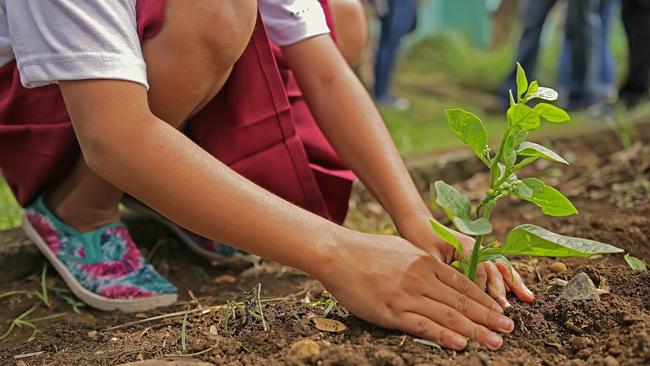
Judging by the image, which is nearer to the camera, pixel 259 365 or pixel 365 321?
pixel 259 365

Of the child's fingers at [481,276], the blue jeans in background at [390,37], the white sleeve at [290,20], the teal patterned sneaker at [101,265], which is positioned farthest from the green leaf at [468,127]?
the blue jeans in background at [390,37]

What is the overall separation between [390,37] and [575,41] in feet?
3.69

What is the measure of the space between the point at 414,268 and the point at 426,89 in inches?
176

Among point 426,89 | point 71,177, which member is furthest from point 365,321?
point 426,89

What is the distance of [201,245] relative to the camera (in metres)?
2.04

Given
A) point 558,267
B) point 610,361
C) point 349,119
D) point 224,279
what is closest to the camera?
point 610,361

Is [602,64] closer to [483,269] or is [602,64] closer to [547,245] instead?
[483,269]

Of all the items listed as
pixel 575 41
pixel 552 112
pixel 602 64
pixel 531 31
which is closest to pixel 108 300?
pixel 552 112

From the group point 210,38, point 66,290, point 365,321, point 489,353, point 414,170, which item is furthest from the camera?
point 414,170

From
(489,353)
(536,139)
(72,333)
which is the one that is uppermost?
(489,353)

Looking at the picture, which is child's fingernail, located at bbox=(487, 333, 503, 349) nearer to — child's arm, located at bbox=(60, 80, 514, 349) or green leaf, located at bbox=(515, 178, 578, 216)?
child's arm, located at bbox=(60, 80, 514, 349)

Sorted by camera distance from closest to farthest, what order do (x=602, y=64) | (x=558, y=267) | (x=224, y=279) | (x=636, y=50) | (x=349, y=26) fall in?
(x=558, y=267), (x=224, y=279), (x=349, y=26), (x=636, y=50), (x=602, y=64)

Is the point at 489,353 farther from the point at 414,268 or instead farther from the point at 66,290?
the point at 66,290

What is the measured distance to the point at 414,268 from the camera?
121cm
